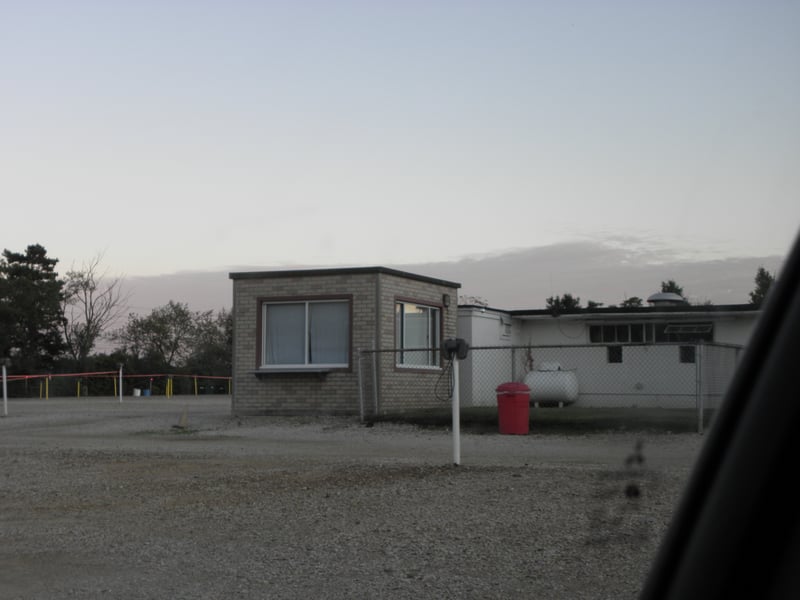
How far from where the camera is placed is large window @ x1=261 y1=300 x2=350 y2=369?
21.7 meters

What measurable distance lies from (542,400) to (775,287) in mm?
17947

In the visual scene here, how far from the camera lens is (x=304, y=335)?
22.0 metres

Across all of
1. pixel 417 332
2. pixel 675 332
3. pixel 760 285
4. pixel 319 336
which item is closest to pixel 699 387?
pixel 675 332

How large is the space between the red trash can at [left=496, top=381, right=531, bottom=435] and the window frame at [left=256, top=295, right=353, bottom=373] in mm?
5372

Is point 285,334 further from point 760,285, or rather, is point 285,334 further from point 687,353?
point 760,285

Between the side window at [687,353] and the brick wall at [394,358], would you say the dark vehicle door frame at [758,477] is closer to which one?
the side window at [687,353]

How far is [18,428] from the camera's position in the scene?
19.9 meters

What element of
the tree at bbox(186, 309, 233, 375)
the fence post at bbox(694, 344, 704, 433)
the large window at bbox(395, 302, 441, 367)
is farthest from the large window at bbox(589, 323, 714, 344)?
the tree at bbox(186, 309, 233, 375)

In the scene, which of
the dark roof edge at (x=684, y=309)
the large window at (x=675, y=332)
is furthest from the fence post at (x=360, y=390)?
the large window at (x=675, y=332)

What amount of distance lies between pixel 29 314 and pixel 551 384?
47128mm

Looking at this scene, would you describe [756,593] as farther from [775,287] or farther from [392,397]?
[392,397]

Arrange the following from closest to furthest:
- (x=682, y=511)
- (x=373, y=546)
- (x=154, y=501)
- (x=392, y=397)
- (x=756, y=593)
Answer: (x=756, y=593) → (x=682, y=511) → (x=373, y=546) → (x=154, y=501) → (x=392, y=397)

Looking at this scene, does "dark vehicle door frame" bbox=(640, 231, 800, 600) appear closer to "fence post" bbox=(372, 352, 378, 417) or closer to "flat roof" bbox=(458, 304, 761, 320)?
"flat roof" bbox=(458, 304, 761, 320)

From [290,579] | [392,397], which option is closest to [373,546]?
[290,579]
